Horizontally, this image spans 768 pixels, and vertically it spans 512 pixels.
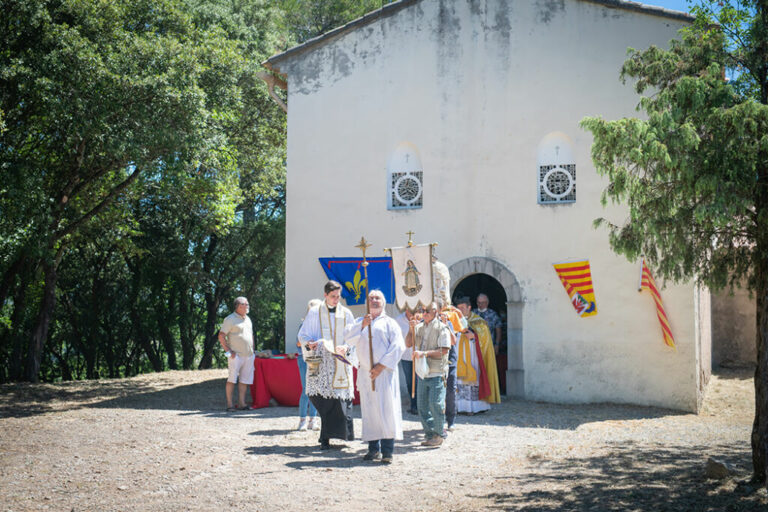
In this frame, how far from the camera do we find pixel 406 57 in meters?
13.0

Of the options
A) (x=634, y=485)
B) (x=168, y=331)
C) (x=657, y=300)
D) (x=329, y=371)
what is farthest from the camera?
(x=168, y=331)

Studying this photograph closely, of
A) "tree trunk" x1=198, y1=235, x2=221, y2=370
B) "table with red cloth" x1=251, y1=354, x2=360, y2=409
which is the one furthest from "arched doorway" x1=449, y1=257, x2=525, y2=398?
"tree trunk" x1=198, y1=235, x2=221, y2=370

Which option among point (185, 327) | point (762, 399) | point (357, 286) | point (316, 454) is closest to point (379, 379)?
point (316, 454)

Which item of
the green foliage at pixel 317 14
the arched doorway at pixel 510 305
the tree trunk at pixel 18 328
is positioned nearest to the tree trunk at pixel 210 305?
the tree trunk at pixel 18 328

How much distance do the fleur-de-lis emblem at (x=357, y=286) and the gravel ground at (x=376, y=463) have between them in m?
2.45

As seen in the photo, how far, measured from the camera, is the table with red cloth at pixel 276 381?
11438 millimetres

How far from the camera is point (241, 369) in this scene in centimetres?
1118

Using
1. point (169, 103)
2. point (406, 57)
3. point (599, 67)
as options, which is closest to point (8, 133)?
point (169, 103)

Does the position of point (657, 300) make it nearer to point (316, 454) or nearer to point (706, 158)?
point (706, 158)

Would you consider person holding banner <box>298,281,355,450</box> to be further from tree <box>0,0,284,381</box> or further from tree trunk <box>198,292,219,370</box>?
tree trunk <box>198,292,219,370</box>

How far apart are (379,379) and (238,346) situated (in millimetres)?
4294

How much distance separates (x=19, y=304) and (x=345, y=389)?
584 inches

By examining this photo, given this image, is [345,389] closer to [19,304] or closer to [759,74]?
[759,74]

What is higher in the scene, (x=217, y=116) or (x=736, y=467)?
(x=217, y=116)
